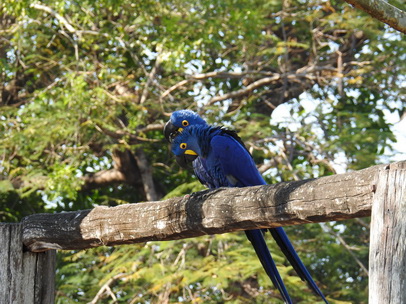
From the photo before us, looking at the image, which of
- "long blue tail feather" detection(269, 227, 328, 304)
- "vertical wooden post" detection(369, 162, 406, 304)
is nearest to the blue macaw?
"long blue tail feather" detection(269, 227, 328, 304)

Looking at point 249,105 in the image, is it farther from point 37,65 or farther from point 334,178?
point 334,178

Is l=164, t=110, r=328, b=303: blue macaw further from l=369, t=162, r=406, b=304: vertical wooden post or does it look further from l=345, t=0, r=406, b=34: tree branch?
l=369, t=162, r=406, b=304: vertical wooden post

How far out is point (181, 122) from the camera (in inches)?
139

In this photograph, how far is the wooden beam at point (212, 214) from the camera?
1562 millimetres

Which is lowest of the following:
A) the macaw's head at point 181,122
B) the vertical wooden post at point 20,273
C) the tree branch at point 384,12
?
the vertical wooden post at point 20,273

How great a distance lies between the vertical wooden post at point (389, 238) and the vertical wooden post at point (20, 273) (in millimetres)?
1243

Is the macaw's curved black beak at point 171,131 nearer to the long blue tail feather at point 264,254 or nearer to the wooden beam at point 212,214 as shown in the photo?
the long blue tail feather at point 264,254

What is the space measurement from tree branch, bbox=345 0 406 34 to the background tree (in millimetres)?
3677

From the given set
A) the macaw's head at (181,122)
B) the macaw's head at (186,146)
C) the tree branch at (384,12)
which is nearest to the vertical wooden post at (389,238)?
the tree branch at (384,12)

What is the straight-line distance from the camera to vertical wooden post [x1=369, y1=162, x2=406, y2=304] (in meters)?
1.38

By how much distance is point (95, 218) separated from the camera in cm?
218

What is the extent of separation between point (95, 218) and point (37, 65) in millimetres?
5635

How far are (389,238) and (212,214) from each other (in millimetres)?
579

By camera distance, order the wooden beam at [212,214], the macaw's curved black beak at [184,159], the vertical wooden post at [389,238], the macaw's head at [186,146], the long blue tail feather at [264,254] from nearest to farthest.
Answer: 1. the vertical wooden post at [389,238]
2. the wooden beam at [212,214]
3. the long blue tail feather at [264,254]
4. the macaw's head at [186,146]
5. the macaw's curved black beak at [184,159]
